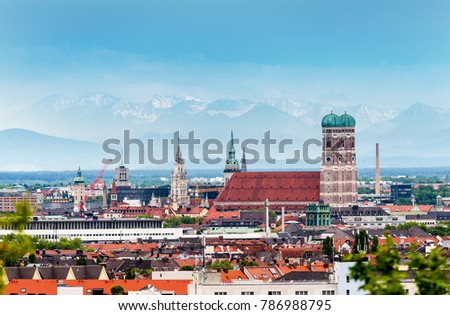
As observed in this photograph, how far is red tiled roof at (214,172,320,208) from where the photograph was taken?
152 m

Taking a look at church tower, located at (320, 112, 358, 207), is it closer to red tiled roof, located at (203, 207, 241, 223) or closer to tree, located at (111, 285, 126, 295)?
red tiled roof, located at (203, 207, 241, 223)

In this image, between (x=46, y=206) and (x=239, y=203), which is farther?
(x=46, y=206)

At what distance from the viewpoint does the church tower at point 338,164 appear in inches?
5920

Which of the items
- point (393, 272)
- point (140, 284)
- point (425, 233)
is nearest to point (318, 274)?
point (140, 284)

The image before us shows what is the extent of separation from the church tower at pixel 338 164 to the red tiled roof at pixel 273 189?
136 centimetres

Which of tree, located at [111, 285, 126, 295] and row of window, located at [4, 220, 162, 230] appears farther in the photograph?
row of window, located at [4, 220, 162, 230]

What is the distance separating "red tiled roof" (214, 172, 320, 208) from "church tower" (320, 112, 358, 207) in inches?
53.6

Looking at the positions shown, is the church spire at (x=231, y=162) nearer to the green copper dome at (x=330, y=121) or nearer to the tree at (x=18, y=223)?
the green copper dome at (x=330, y=121)

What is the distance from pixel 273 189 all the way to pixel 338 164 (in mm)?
5884

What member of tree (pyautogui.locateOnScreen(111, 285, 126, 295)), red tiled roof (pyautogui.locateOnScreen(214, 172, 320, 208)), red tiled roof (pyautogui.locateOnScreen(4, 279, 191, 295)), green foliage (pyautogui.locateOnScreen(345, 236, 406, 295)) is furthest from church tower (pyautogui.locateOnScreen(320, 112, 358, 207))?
green foliage (pyautogui.locateOnScreen(345, 236, 406, 295))

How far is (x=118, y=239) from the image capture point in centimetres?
11425
